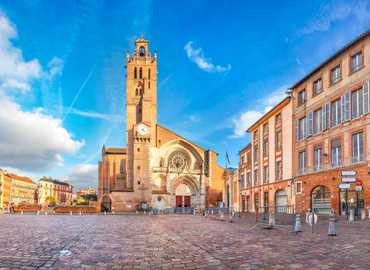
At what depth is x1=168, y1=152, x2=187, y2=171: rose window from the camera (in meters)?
72.4

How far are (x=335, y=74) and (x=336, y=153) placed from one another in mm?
6280

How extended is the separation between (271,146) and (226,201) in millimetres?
30129

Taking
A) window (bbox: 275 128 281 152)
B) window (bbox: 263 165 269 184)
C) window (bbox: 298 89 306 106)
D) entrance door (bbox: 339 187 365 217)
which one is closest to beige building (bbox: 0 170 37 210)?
window (bbox: 263 165 269 184)

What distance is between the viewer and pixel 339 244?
41.4 feet

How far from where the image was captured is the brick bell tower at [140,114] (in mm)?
65250

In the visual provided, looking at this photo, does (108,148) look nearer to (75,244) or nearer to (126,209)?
(126,209)

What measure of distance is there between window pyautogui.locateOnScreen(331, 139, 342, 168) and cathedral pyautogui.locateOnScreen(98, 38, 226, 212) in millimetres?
39352

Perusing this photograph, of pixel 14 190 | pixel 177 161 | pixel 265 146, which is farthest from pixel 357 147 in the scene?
pixel 14 190

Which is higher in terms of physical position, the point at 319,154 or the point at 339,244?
the point at 319,154

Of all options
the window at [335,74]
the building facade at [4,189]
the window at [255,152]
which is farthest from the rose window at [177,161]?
the building facade at [4,189]

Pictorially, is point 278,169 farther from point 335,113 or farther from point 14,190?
point 14,190

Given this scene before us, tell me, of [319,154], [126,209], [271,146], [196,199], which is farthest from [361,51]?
[196,199]

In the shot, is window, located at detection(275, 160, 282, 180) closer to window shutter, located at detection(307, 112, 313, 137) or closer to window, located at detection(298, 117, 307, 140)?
window, located at detection(298, 117, 307, 140)

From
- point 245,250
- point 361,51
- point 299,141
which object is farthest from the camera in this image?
point 299,141
